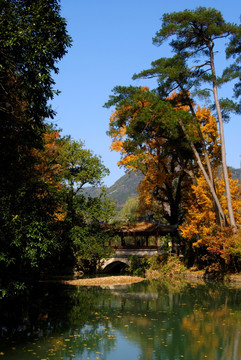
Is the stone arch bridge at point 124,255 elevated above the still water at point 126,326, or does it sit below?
above

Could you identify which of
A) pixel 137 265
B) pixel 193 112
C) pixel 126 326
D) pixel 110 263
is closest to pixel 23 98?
pixel 126 326

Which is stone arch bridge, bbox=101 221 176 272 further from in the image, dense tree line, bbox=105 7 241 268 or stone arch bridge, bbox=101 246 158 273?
dense tree line, bbox=105 7 241 268

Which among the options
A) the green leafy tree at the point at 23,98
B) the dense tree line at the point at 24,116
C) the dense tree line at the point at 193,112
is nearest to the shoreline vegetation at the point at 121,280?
the dense tree line at the point at 193,112

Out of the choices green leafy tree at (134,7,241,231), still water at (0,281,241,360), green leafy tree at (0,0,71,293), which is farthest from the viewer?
green leafy tree at (134,7,241,231)

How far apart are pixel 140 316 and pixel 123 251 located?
1847cm

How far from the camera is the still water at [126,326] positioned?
8156 millimetres

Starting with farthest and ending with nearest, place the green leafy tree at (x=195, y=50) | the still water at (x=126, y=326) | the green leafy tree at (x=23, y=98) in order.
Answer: the green leafy tree at (x=195, y=50), the green leafy tree at (x=23, y=98), the still water at (x=126, y=326)

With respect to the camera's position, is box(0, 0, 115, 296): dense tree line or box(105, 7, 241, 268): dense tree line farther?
box(105, 7, 241, 268): dense tree line

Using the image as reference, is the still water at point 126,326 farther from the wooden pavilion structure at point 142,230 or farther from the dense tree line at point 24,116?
the wooden pavilion structure at point 142,230

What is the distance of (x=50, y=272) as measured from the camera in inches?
1105

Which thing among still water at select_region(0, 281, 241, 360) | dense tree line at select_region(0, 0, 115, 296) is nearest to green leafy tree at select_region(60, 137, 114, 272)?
still water at select_region(0, 281, 241, 360)

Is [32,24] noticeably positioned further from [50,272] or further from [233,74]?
[50,272]

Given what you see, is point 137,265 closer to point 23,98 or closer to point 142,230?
point 142,230

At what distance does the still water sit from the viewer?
816 cm
